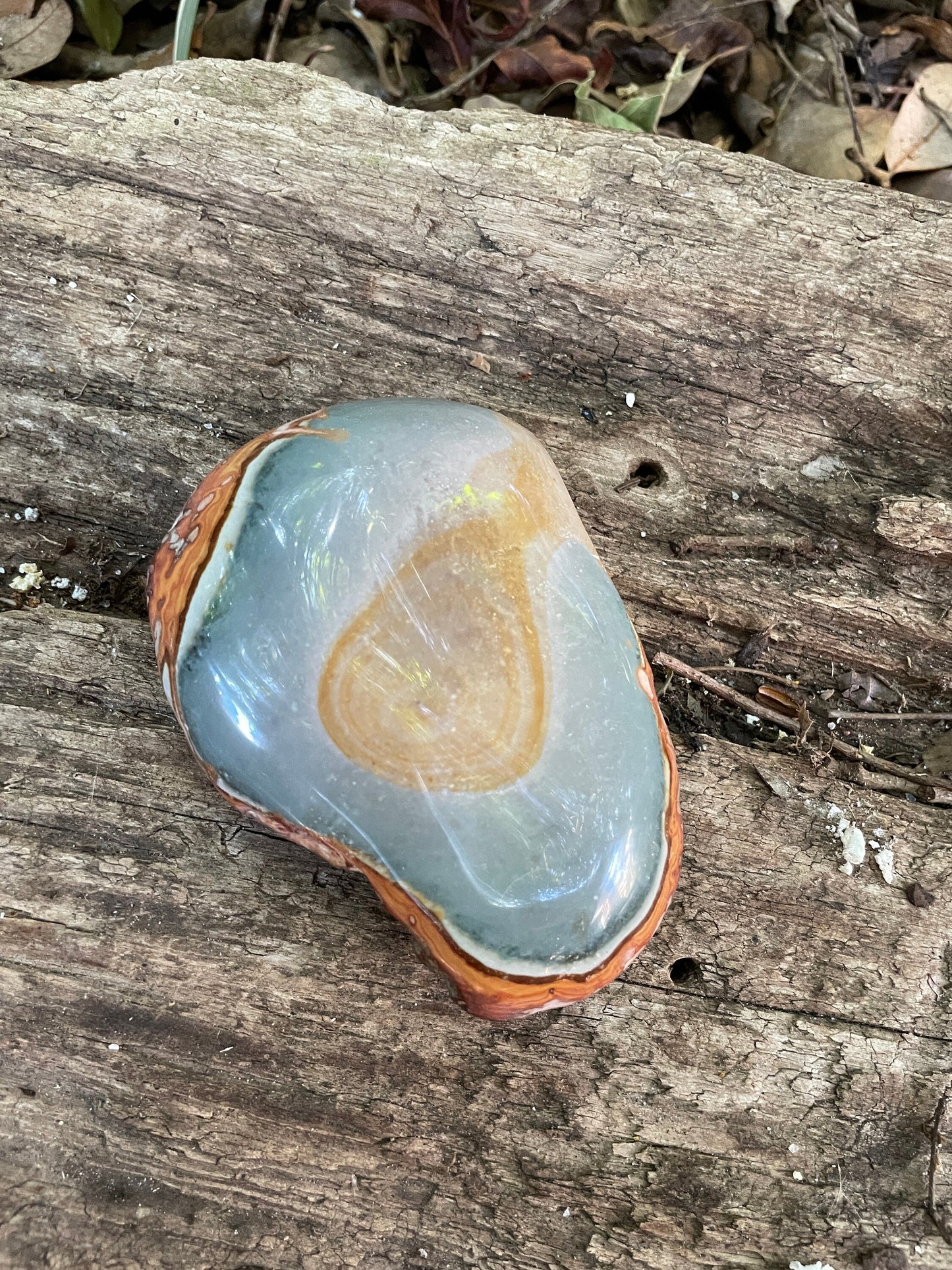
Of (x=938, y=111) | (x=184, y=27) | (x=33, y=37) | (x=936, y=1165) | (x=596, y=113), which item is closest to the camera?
(x=936, y=1165)

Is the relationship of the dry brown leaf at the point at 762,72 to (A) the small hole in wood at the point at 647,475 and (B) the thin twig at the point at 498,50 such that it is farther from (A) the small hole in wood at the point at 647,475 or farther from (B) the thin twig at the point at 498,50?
(A) the small hole in wood at the point at 647,475

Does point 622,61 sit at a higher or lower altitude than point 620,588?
higher

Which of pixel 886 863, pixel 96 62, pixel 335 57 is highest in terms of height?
pixel 335 57

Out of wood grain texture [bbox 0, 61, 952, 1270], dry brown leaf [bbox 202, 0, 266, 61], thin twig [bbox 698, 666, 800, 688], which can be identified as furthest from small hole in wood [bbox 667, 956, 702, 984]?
dry brown leaf [bbox 202, 0, 266, 61]

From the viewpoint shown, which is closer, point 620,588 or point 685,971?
point 685,971

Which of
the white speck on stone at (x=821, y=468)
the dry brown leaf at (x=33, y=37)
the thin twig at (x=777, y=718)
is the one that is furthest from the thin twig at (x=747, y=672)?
the dry brown leaf at (x=33, y=37)

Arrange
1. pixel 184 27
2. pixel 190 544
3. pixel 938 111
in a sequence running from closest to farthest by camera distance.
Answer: pixel 190 544 → pixel 184 27 → pixel 938 111

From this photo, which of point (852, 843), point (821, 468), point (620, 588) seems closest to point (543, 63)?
point (821, 468)

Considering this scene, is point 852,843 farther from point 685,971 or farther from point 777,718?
point 685,971
